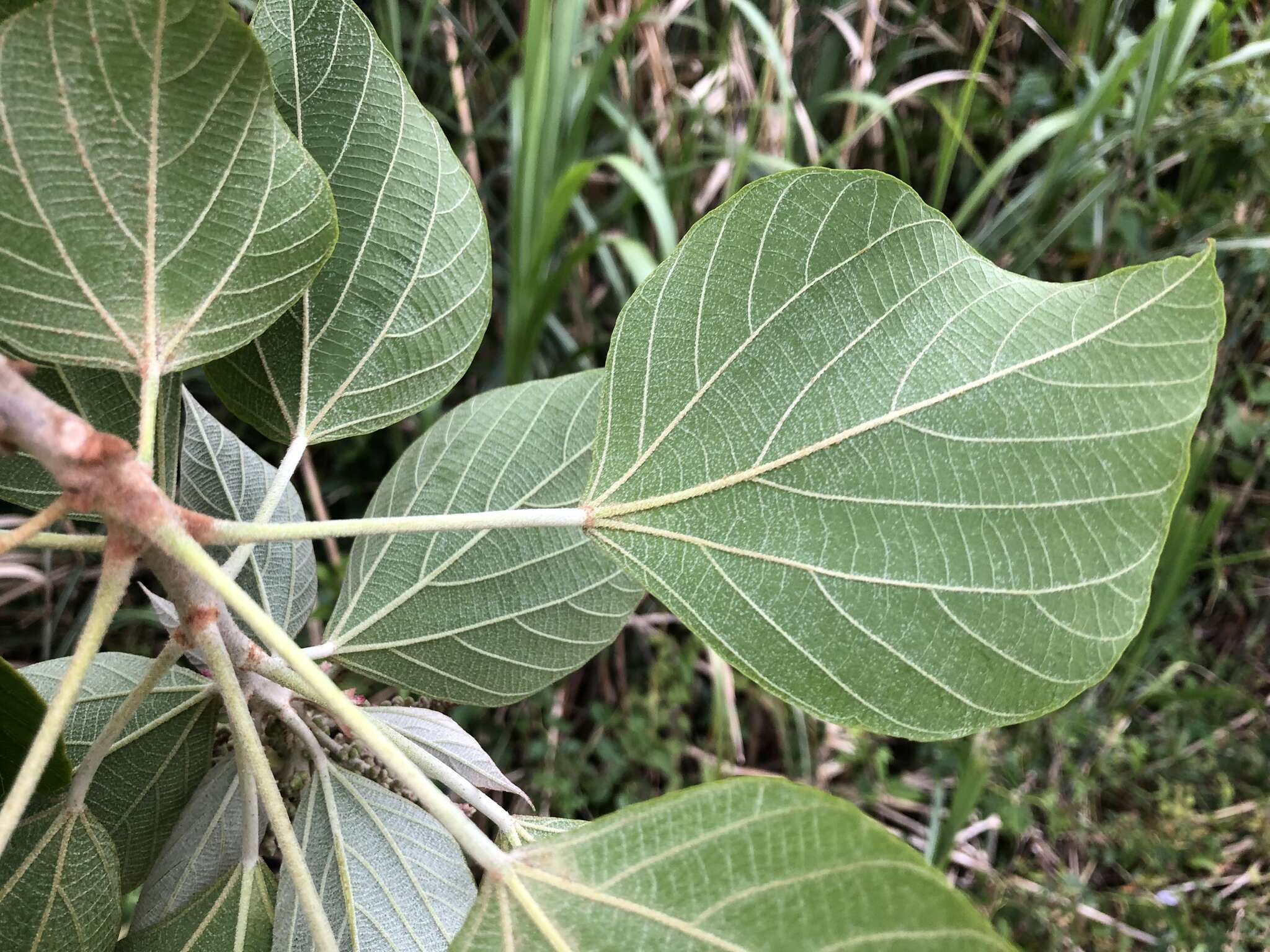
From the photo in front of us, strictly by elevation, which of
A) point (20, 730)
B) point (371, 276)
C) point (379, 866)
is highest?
point (371, 276)

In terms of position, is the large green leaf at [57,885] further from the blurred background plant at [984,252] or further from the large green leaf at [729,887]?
the blurred background plant at [984,252]

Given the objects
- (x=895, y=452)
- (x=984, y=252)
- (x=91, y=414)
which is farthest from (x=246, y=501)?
(x=984, y=252)

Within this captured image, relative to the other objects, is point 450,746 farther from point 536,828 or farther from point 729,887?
point 729,887

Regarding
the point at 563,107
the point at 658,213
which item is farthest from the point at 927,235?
the point at 563,107

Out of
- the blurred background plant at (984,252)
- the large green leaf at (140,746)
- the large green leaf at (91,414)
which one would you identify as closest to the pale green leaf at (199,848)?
the large green leaf at (140,746)

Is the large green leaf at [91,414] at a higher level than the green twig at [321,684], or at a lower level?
higher

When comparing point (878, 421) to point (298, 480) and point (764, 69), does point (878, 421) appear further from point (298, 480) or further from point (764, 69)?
point (764, 69)
